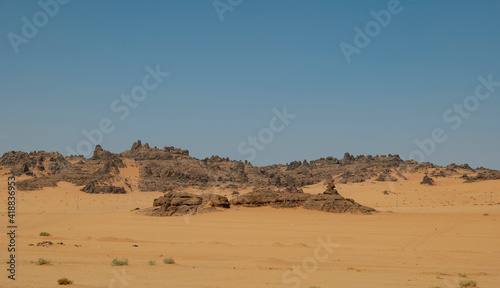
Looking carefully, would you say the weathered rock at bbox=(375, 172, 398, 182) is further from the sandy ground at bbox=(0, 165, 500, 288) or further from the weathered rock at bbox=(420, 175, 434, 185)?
the sandy ground at bbox=(0, 165, 500, 288)

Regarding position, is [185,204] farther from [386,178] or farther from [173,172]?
[386,178]

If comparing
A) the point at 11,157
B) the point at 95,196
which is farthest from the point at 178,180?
the point at 11,157

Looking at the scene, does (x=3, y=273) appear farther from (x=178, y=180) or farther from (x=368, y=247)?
(x=178, y=180)

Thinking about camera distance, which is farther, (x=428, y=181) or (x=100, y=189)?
(x=428, y=181)

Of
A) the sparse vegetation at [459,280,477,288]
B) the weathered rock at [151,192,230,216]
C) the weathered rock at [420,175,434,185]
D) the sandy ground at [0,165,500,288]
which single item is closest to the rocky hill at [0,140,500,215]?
the weathered rock at [420,175,434,185]

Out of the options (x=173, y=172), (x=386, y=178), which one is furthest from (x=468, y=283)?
(x=386, y=178)

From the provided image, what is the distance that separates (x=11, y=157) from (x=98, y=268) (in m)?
62.2

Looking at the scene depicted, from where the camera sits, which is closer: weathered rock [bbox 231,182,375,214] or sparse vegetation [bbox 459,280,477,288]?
sparse vegetation [bbox 459,280,477,288]

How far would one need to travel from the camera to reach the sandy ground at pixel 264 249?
1134cm

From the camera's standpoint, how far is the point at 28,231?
24516mm

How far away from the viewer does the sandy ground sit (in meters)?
11.3

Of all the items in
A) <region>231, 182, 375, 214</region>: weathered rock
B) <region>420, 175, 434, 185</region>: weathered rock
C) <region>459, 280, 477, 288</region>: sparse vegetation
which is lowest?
<region>459, 280, 477, 288</region>: sparse vegetation

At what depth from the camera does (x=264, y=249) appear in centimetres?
1838

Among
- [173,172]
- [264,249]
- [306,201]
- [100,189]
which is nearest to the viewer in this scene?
[264,249]
